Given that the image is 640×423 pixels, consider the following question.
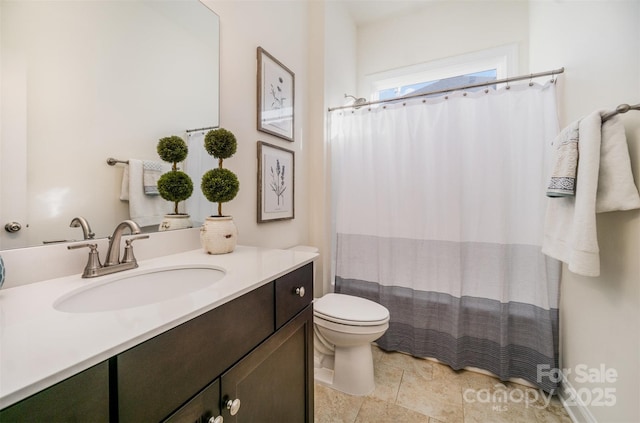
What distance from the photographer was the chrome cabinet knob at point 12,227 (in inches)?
25.3

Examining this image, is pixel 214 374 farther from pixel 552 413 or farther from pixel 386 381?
pixel 552 413

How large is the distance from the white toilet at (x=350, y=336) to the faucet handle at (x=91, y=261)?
1055mm

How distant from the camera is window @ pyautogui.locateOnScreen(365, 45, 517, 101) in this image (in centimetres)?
212

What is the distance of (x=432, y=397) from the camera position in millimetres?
1415

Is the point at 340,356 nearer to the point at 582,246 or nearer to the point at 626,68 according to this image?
the point at 582,246

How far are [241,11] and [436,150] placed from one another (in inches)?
56.1

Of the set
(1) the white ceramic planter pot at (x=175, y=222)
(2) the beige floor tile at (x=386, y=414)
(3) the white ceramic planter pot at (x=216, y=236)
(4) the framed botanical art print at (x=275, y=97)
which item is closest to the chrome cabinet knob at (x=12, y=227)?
(1) the white ceramic planter pot at (x=175, y=222)

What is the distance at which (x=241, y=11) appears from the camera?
1.34m

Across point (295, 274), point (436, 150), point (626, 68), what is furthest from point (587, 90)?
point (295, 274)

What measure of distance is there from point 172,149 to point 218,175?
200 mm

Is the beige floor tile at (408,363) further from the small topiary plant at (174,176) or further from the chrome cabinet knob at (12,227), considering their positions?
the chrome cabinet knob at (12,227)

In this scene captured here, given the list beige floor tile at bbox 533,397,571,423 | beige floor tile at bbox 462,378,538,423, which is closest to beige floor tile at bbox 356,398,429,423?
beige floor tile at bbox 462,378,538,423

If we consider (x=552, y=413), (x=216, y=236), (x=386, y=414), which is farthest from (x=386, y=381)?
(x=216, y=236)

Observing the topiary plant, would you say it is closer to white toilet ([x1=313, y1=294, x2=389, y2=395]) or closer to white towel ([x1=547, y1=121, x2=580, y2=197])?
white toilet ([x1=313, y1=294, x2=389, y2=395])
